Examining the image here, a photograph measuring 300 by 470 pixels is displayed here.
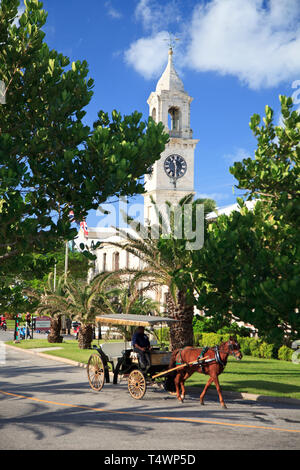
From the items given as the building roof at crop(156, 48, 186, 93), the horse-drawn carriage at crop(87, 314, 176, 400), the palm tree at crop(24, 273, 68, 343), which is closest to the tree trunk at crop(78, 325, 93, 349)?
the palm tree at crop(24, 273, 68, 343)

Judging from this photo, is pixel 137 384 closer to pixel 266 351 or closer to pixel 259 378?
pixel 259 378

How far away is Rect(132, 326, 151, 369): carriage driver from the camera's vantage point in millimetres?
14195

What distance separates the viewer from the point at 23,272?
50.2 feet

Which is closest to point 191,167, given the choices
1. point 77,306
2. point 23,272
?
point 77,306

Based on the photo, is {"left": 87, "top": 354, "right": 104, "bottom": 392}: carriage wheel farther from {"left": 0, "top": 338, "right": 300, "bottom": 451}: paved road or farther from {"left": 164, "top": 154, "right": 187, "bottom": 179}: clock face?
{"left": 164, "top": 154, "right": 187, "bottom": 179}: clock face

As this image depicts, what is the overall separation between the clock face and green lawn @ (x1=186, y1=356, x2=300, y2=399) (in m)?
47.0

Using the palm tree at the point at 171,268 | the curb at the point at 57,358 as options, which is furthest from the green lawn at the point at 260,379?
the curb at the point at 57,358

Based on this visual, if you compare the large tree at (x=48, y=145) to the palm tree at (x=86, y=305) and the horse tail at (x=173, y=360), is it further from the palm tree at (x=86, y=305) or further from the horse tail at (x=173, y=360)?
the palm tree at (x=86, y=305)

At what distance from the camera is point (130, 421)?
10.7 metres

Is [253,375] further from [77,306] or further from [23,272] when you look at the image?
[77,306]
